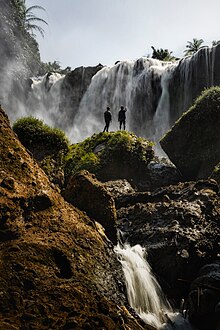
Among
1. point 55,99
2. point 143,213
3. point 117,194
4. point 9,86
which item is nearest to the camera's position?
point 143,213

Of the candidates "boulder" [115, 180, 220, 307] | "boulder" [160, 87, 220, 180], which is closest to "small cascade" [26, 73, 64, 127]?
"boulder" [160, 87, 220, 180]

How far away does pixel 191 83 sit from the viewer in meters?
23.2

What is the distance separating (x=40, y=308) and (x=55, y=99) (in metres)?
32.1

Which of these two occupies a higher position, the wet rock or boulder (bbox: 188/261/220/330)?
the wet rock

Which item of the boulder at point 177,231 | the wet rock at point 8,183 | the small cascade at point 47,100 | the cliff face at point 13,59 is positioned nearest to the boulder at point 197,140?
the boulder at point 177,231

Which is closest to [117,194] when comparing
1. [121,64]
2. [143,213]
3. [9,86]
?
[143,213]

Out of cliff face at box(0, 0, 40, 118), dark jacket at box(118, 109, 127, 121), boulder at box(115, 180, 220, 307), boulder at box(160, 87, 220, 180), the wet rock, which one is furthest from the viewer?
cliff face at box(0, 0, 40, 118)

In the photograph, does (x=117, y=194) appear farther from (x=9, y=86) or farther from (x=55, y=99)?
(x=9, y=86)

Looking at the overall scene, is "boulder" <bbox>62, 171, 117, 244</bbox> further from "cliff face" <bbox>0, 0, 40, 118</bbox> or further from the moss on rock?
"cliff face" <bbox>0, 0, 40, 118</bbox>

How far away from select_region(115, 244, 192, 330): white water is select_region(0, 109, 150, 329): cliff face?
1396 mm

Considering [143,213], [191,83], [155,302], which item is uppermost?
[191,83]

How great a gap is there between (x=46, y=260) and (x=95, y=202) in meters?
2.81

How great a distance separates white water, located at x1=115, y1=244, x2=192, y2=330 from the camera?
5469 mm

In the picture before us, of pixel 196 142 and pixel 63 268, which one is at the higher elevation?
pixel 196 142
